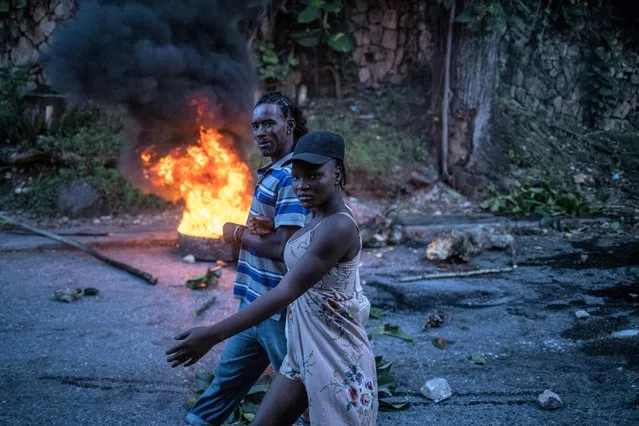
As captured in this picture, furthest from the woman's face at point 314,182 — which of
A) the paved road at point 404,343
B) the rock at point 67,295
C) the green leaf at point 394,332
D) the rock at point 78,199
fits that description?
the rock at point 78,199

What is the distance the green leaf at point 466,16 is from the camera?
976 centimetres

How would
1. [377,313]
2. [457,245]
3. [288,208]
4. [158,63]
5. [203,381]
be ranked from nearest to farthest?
1. [288,208]
2. [203,381]
3. [377,313]
4. [158,63]
5. [457,245]

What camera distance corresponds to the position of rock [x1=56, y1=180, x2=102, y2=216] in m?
8.95

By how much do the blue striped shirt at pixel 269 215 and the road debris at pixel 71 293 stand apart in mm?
3254

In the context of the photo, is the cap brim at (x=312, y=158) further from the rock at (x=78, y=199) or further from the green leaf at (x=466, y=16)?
the green leaf at (x=466, y=16)

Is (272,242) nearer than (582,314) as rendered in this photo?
Yes

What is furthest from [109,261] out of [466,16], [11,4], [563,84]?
[563,84]

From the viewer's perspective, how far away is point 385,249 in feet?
24.6

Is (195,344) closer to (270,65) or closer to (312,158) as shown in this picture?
(312,158)

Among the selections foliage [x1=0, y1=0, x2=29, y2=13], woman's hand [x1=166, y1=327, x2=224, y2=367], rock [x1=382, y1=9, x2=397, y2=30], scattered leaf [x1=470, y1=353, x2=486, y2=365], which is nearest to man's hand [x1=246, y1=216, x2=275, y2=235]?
woman's hand [x1=166, y1=327, x2=224, y2=367]

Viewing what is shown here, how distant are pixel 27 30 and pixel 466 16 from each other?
841cm

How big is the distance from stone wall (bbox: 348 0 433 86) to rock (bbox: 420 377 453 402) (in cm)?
954

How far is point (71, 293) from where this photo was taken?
18.1 ft

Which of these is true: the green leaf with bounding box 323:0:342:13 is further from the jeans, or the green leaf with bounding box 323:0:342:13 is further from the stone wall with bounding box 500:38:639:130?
the jeans
